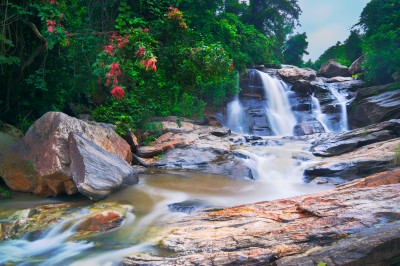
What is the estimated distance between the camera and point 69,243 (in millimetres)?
3490

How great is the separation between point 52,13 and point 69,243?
15.0 ft

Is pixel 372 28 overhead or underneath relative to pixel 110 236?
overhead

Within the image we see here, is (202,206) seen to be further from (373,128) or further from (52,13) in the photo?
(373,128)

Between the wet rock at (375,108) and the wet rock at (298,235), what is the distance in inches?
451

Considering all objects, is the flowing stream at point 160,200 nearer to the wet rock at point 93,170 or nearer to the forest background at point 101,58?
the wet rock at point 93,170

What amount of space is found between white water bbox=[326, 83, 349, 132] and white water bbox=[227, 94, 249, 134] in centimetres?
600

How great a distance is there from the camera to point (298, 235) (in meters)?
2.51

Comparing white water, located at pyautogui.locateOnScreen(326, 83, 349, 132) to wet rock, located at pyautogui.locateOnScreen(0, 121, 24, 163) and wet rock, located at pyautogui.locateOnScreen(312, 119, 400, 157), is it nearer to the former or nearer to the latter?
wet rock, located at pyautogui.locateOnScreen(312, 119, 400, 157)

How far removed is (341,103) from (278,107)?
4.09 m

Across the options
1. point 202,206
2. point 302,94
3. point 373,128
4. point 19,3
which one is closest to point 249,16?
point 302,94

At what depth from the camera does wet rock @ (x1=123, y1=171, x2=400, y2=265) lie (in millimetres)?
2051

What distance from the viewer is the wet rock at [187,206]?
15.2ft

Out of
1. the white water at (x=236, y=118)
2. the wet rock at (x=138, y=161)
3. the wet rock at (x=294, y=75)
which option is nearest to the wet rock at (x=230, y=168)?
the wet rock at (x=138, y=161)

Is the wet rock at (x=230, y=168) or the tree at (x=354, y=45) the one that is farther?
the tree at (x=354, y=45)
